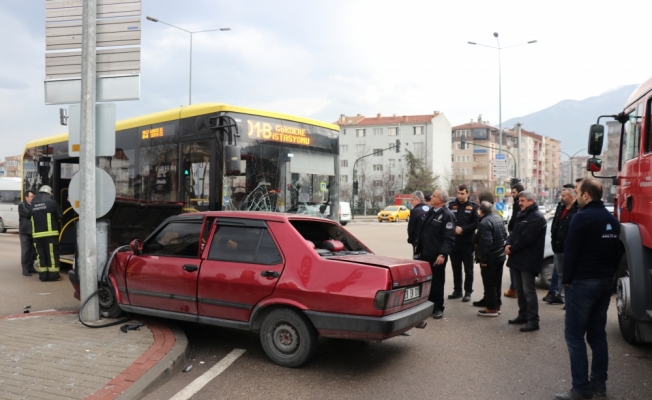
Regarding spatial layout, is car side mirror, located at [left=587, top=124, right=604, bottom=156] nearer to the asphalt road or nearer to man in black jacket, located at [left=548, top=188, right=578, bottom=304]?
man in black jacket, located at [left=548, top=188, right=578, bottom=304]

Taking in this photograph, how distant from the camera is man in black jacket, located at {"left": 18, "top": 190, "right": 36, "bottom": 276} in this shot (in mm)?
11516

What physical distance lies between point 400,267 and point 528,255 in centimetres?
267

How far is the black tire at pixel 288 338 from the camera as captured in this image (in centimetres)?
521

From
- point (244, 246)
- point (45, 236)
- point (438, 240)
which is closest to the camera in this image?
point (244, 246)

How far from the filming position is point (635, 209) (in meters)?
5.81

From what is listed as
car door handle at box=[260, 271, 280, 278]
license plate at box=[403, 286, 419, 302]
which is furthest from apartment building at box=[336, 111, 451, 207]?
car door handle at box=[260, 271, 280, 278]

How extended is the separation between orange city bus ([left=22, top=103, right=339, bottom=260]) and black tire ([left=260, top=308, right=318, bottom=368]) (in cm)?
374

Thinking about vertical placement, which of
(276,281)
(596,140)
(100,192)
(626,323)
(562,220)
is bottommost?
(626,323)

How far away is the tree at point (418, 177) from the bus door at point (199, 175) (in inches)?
2615

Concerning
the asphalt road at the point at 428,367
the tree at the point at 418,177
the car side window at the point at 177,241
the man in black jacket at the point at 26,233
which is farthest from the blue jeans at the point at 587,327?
the tree at the point at 418,177

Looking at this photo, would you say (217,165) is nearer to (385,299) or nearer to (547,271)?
(385,299)

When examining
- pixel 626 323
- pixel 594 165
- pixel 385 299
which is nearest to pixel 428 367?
pixel 385 299

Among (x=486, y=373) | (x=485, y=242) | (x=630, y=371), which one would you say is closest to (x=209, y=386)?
(x=486, y=373)

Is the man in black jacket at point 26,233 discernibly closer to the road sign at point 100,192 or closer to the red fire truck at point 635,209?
the road sign at point 100,192
